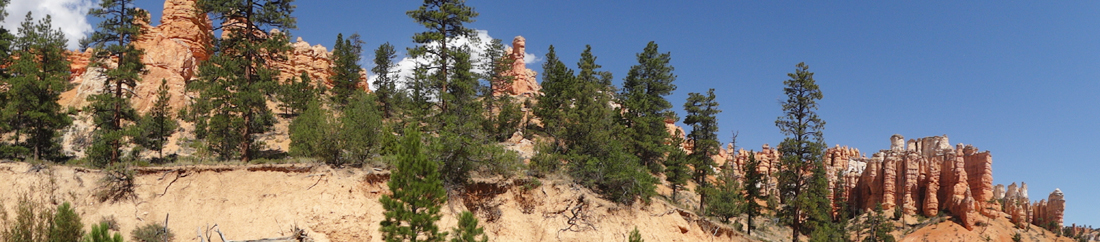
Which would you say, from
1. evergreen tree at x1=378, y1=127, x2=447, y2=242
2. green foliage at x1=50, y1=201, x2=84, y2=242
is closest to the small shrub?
green foliage at x1=50, y1=201, x2=84, y2=242

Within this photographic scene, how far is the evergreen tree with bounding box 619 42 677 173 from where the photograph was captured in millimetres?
37656

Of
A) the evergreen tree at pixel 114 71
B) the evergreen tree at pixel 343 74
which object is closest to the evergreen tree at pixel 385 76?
the evergreen tree at pixel 343 74

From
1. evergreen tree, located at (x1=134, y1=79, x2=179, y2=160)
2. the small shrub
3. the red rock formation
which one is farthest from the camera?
the red rock formation

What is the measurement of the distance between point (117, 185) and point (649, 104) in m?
29.7

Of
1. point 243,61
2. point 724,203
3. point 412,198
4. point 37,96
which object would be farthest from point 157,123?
point 724,203

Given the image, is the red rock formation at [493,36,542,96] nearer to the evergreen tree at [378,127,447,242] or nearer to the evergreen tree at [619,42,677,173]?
the evergreen tree at [619,42,677,173]

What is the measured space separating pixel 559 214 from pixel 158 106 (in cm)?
2104

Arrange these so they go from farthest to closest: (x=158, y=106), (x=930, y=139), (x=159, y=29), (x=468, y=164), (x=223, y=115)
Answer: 1. (x=930, y=139)
2. (x=159, y=29)
3. (x=158, y=106)
4. (x=223, y=115)
5. (x=468, y=164)

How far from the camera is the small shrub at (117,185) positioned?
62.3 ft

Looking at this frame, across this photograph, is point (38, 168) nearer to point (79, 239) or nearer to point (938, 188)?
point (79, 239)

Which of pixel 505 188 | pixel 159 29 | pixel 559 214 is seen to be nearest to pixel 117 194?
pixel 505 188

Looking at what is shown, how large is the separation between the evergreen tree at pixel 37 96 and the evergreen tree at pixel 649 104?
27.7 metres

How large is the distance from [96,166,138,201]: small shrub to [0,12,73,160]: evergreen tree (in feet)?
23.3

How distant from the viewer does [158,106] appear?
95.6 feet
